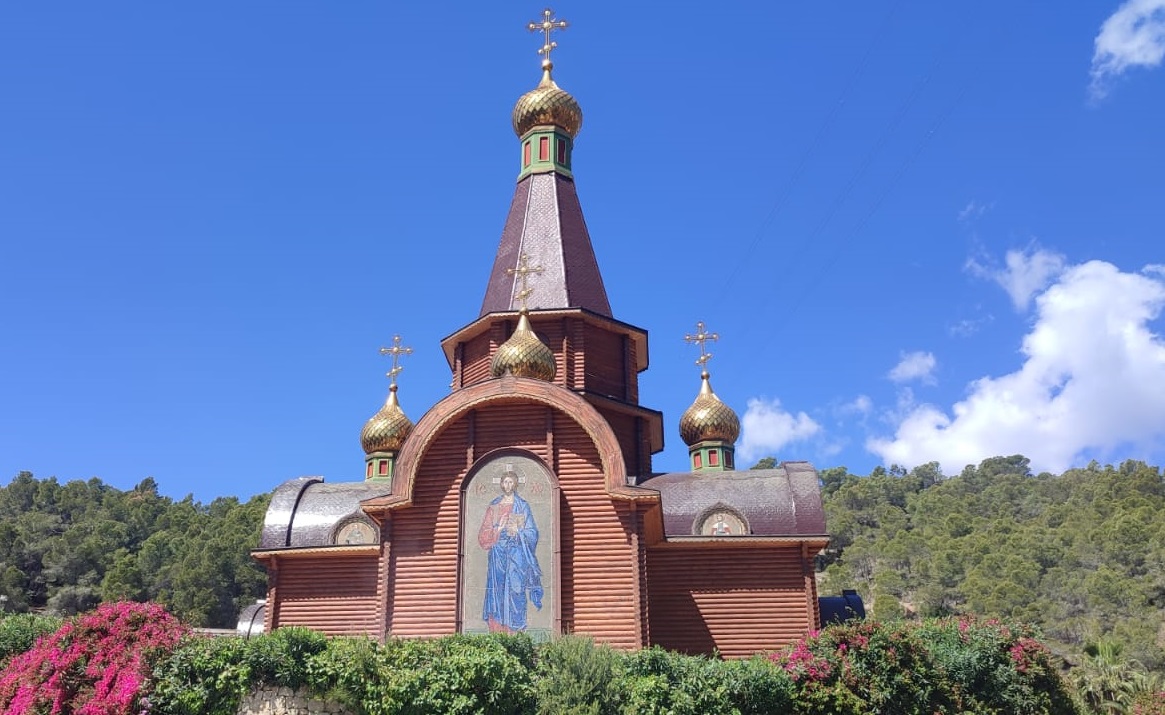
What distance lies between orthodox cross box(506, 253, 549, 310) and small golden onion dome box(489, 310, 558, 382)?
123 centimetres

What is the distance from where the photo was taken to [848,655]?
39.3 ft

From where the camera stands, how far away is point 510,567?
46.5 ft

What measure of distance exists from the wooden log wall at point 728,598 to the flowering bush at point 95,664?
807 centimetres

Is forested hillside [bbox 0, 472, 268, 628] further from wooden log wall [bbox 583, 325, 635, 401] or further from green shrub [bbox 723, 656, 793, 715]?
green shrub [bbox 723, 656, 793, 715]

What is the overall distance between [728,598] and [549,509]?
4.03 meters

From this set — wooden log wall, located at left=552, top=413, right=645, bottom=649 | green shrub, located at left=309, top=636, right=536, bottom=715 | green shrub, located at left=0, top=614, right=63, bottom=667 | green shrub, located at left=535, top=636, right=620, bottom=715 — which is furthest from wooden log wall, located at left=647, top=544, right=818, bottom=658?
green shrub, located at left=0, top=614, right=63, bottom=667

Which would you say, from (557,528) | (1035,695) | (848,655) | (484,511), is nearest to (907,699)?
(848,655)

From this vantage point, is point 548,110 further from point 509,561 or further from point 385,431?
point 509,561

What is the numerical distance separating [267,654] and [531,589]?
13.8ft

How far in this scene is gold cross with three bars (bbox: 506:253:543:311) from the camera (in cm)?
1794

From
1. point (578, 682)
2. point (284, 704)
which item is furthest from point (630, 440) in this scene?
point (284, 704)

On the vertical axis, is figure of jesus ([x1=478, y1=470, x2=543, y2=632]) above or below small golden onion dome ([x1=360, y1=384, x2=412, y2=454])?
below

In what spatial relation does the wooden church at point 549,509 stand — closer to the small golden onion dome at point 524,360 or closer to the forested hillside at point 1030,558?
the small golden onion dome at point 524,360

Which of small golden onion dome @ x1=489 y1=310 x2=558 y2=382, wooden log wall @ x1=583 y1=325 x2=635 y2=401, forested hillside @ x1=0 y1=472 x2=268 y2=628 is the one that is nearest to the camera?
small golden onion dome @ x1=489 y1=310 x2=558 y2=382
